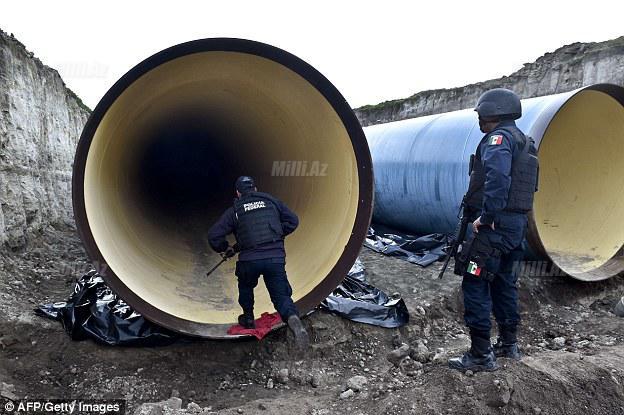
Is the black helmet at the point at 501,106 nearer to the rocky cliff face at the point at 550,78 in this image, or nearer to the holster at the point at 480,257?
the holster at the point at 480,257

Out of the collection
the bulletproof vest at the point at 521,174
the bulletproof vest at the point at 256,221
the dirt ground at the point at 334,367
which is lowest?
the dirt ground at the point at 334,367

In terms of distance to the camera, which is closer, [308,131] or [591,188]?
[308,131]

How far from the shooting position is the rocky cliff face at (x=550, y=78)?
11.1 metres

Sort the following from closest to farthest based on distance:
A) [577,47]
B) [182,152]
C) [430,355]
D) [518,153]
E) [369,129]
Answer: [518,153] < [430,355] < [182,152] < [369,129] < [577,47]

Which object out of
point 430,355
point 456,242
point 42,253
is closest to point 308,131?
point 456,242

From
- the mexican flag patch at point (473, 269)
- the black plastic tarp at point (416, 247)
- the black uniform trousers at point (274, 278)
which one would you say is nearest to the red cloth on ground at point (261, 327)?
the black uniform trousers at point (274, 278)

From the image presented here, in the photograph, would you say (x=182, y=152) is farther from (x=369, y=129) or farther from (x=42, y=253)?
(x=369, y=129)

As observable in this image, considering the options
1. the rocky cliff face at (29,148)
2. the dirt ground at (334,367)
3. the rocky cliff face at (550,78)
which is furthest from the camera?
the rocky cliff face at (550,78)

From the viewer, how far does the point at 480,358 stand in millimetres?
3506

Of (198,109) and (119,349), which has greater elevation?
(198,109)

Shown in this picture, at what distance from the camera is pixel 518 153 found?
3.41 m

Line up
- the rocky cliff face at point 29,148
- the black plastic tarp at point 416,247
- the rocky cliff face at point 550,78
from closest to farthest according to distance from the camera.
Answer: the rocky cliff face at point 29,148 → the black plastic tarp at point 416,247 → the rocky cliff face at point 550,78

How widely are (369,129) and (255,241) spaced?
5.95m

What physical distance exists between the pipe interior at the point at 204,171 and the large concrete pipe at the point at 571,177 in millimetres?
2202
